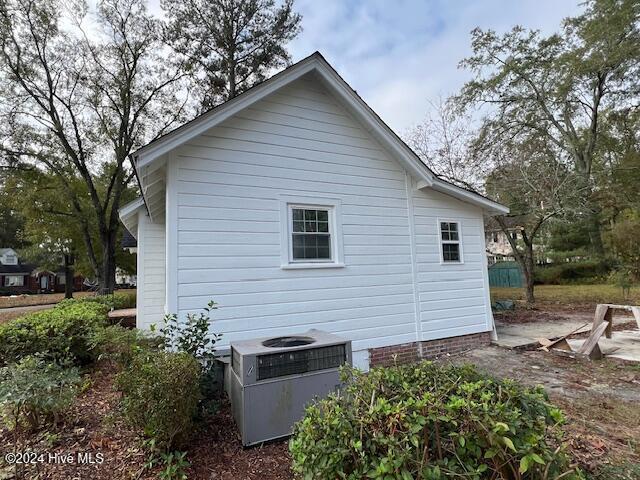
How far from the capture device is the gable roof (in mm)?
4965

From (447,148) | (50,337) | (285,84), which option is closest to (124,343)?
(50,337)

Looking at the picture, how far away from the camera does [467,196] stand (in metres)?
7.55

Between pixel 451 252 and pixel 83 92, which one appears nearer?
pixel 451 252

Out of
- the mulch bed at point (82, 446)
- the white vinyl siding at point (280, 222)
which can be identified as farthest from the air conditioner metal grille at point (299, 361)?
the white vinyl siding at point (280, 222)

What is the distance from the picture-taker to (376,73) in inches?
470

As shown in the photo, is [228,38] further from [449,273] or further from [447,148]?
[449,273]

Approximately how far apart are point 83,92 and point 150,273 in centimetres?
1229

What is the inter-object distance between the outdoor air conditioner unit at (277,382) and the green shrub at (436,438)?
58.6 inches

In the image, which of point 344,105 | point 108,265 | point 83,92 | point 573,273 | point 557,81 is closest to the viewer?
point 344,105

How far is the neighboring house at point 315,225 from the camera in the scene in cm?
525

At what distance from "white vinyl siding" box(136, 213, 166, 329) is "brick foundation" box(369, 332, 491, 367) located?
5812 mm

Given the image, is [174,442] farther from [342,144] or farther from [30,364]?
[342,144]

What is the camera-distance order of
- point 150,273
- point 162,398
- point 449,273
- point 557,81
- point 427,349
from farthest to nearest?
point 557,81 → point 150,273 → point 449,273 → point 427,349 → point 162,398

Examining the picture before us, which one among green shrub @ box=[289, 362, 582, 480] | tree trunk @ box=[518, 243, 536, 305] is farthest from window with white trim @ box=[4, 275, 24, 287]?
green shrub @ box=[289, 362, 582, 480]
